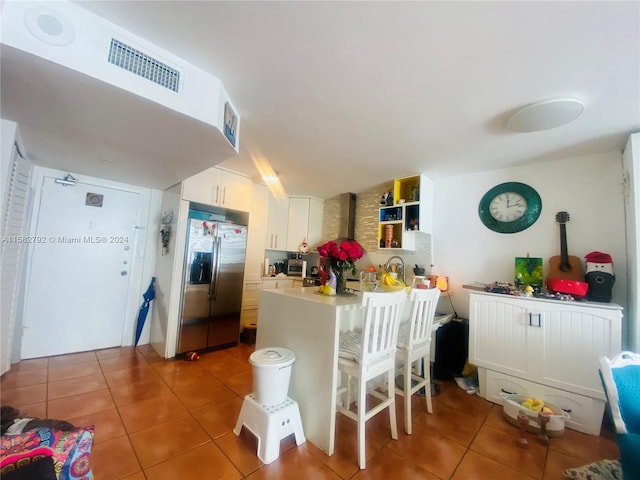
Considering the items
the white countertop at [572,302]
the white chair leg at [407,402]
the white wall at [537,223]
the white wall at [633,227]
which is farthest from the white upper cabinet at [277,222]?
the white wall at [633,227]

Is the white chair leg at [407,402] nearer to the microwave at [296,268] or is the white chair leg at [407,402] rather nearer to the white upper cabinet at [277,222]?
the microwave at [296,268]

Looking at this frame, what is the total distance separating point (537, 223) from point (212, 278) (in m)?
3.82

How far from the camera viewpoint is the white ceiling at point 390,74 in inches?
45.4

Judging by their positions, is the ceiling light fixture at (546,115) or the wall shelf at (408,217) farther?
the wall shelf at (408,217)

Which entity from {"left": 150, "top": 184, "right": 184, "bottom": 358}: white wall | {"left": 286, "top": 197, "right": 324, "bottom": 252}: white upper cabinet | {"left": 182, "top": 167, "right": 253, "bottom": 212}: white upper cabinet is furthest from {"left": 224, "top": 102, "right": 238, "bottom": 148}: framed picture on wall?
{"left": 286, "top": 197, "right": 324, "bottom": 252}: white upper cabinet

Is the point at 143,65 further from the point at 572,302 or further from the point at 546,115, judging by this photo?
the point at 572,302

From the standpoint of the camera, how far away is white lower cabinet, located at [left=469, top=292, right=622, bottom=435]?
1910mm

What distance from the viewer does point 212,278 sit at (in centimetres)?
320

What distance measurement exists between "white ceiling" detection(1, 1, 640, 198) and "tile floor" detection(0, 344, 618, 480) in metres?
2.11

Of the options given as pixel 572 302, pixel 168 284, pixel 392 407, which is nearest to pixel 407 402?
pixel 392 407

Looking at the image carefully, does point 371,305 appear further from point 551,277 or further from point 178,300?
point 178,300

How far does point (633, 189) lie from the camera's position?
1.95 metres

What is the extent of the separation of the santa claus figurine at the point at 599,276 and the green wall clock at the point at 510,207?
0.60 meters

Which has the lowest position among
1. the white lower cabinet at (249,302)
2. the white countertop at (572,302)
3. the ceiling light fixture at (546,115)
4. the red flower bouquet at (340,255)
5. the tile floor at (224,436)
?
the tile floor at (224,436)
